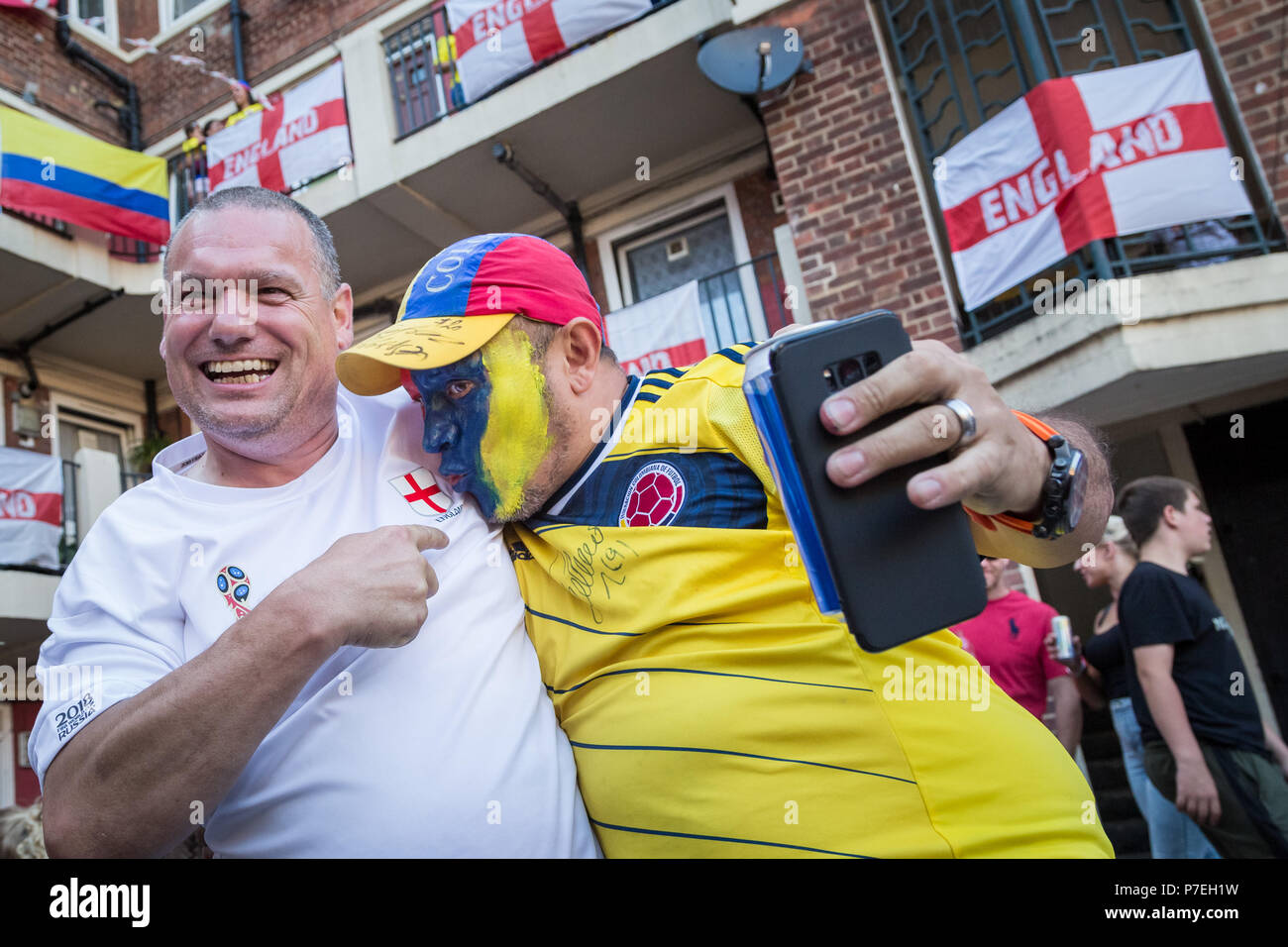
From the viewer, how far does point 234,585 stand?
1353mm

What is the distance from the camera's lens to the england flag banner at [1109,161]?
5344 millimetres

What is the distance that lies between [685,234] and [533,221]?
5.55ft

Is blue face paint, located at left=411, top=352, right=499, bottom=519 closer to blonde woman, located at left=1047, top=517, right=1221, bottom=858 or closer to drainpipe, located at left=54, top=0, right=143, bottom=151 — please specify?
blonde woman, located at left=1047, top=517, right=1221, bottom=858

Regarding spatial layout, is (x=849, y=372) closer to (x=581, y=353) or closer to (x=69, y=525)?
(x=581, y=353)

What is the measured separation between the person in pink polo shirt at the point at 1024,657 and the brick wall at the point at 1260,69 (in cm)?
369

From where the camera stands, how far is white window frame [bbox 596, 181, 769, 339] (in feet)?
26.7

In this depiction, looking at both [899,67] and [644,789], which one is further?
[899,67]

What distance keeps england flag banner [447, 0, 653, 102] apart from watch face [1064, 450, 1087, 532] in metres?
6.99

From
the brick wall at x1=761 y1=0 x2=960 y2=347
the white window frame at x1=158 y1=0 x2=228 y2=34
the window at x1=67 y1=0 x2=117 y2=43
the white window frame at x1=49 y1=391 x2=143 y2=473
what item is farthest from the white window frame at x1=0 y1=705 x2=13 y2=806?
the brick wall at x1=761 y1=0 x2=960 y2=347

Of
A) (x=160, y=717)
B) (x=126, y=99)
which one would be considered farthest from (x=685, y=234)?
(x=126, y=99)

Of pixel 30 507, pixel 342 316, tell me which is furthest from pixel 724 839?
pixel 30 507

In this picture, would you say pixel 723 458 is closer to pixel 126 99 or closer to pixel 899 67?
pixel 899 67

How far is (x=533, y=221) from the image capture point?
9.00 m

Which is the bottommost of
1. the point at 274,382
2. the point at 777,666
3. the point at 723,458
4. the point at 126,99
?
the point at 777,666
